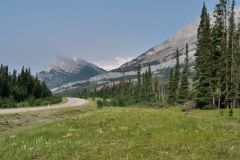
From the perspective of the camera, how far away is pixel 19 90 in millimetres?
92688

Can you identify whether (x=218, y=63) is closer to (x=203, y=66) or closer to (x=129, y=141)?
(x=203, y=66)

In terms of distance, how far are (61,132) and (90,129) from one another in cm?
188

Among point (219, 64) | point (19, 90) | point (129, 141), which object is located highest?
point (219, 64)

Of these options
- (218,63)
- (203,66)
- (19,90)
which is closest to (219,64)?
(218,63)

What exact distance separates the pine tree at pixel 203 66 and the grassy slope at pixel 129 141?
3955cm

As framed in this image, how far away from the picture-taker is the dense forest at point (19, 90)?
82.1 meters

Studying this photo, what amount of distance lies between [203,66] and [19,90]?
154 ft

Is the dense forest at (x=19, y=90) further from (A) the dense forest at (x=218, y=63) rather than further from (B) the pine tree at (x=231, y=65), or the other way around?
(B) the pine tree at (x=231, y=65)

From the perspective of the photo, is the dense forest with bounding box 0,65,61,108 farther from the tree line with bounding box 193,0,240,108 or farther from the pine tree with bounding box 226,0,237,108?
the pine tree with bounding box 226,0,237,108

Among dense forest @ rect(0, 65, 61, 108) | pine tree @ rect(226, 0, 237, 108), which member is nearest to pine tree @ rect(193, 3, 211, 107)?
pine tree @ rect(226, 0, 237, 108)

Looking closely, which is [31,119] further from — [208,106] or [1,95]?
[1,95]

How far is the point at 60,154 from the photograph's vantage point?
15.8 meters

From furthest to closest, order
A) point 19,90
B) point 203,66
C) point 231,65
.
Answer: point 19,90
point 203,66
point 231,65

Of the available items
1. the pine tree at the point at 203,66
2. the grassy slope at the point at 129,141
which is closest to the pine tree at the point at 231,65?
the pine tree at the point at 203,66
